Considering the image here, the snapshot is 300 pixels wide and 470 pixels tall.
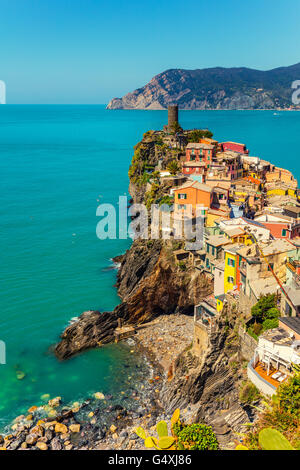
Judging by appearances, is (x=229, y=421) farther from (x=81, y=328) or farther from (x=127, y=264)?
(x=127, y=264)

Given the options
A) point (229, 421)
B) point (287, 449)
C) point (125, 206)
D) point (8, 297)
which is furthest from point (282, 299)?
point (125, 206)

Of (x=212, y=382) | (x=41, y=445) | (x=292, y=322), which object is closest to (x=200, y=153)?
(x=212, y=382)

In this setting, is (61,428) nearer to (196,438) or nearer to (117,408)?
(117,408)

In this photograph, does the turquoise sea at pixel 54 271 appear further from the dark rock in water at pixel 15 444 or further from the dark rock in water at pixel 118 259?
the dark rock in water at pixel 15 444

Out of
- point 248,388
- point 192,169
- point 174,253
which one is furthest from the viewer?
point 192,169

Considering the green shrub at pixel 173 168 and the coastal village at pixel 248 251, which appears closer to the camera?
the coastal village at pixel 248 251

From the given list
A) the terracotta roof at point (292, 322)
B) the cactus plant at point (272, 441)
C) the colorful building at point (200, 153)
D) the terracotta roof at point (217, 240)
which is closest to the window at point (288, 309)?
the terracotta roof at point (292, 322)

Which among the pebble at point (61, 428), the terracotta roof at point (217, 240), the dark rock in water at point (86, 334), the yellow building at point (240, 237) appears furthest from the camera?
the terracotta roof at point (217, 240)
